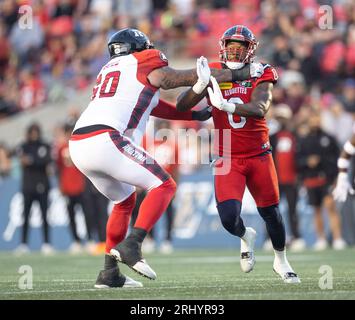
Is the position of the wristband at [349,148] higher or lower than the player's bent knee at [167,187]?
higher

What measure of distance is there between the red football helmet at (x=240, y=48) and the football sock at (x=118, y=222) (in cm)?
141

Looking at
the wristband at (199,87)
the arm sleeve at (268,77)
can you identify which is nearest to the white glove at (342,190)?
the arm sleeve at (268,77)

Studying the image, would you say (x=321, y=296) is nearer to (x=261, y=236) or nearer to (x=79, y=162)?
(x=79, y=162)

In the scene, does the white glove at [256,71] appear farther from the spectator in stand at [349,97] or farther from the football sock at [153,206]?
the spectator in stand at [349,97]

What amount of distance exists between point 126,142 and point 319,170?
8.24 metres

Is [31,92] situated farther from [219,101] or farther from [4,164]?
[219,101]

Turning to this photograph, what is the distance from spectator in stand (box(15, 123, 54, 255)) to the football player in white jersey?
8.14 metres

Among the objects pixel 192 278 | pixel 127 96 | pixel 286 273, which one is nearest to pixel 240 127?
pixel 127 96

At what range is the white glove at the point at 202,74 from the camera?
7652 mm

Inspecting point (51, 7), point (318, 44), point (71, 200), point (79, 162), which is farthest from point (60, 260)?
point (51, 7)

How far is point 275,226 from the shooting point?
816 centimetres

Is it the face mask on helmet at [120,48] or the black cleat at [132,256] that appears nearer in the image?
the black cleat at [132,256]

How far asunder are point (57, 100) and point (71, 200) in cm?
429

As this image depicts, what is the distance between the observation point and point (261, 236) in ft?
51.6
